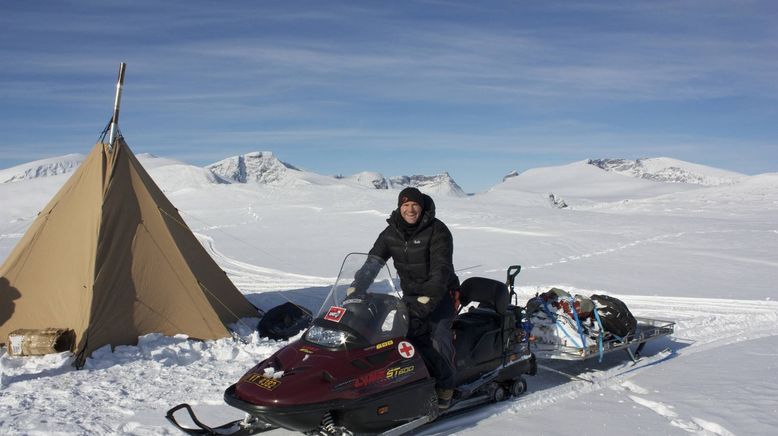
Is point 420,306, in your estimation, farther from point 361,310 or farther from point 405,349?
point 361,310

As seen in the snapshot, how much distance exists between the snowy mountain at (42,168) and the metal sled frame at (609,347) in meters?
Answer: 178

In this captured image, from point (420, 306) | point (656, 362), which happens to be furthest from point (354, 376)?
point (656, 362)

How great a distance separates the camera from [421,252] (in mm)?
5664

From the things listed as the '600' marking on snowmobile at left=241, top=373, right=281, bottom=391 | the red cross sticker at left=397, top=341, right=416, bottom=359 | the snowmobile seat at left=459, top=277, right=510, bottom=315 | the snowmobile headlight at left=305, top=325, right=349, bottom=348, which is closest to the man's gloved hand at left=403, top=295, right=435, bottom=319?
the red cross sticker at left=397, top=341, right=416, bottom=359

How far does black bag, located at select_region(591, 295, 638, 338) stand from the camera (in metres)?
7.49

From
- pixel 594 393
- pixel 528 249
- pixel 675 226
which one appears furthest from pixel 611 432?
pixel 675 226

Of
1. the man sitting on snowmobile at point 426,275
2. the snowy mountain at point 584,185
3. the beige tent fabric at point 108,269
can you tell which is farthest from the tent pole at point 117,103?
the snowy mountain at point 584,185

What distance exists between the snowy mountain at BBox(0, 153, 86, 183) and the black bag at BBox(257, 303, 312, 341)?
174291mm

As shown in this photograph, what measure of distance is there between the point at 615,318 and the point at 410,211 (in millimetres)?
3418

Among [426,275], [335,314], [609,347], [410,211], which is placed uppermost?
[410,211]

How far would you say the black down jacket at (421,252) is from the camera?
555 centimetres

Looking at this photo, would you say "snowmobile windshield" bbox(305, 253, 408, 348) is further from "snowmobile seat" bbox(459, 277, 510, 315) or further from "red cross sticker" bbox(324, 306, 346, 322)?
"snowmobile seat" bbox(459, 277, 510, 315)

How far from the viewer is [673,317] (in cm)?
1042

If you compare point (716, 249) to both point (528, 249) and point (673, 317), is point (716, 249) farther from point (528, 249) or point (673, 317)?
point (673, 317)
